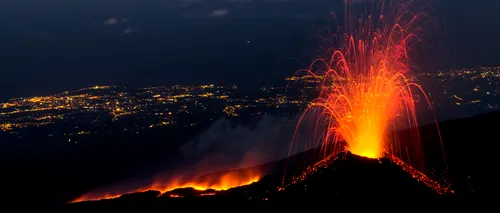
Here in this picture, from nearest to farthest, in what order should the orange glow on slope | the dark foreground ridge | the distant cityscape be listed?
1. the dark foreground ridge
2. the orange glow on slope
3. the distant cityscape

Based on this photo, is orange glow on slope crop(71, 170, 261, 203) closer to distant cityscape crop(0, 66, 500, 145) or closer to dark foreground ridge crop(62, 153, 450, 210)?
dark foreground ridge crop(62, 153, 450, 210)

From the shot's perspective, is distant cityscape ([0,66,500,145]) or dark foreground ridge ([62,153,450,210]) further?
distant cityscape ([0,66,500,145])

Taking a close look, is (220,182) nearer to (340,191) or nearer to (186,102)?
(340,191)

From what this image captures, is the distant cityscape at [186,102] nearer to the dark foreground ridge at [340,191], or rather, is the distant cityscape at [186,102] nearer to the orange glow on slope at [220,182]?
the orange glow on slope at [220,182]

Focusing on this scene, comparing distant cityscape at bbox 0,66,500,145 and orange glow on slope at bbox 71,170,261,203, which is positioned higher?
distant cityscape at bbox 0,66,500,145

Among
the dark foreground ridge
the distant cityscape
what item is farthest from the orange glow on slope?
the distant cityscape

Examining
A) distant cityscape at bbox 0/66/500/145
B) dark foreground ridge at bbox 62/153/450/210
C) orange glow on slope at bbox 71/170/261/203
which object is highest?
distant cityscape at bbox 0/66/500/145

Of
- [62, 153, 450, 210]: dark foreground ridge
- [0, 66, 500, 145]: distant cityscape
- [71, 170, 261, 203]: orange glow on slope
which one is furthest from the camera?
[0, 66, 500, 145]: distant cityscape
